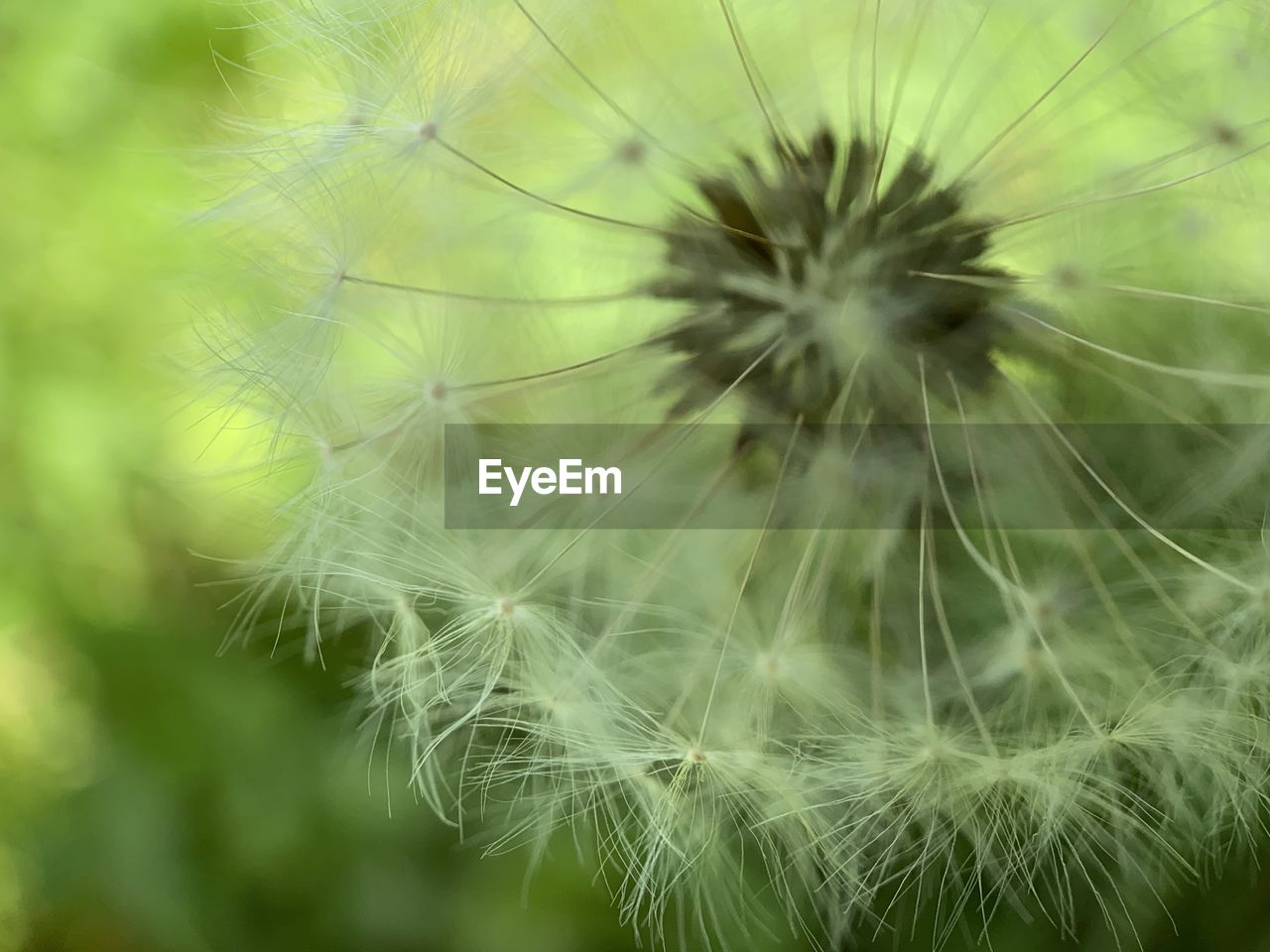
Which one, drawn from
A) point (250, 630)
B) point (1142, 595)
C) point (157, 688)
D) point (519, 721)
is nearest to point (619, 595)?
point (519, 721)

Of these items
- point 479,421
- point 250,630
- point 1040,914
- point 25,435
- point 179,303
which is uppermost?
point 179,303

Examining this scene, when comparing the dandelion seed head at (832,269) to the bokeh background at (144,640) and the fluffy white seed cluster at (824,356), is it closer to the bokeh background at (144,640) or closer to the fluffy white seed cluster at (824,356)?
the fluffy white seed cluster at (824,356)

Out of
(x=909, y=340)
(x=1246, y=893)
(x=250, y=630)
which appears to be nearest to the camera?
(x=909, y=340)

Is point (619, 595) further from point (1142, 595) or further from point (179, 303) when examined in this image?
point (179, 303)

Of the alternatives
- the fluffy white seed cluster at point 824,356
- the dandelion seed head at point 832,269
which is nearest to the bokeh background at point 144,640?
the fluffy white seed cluster at point 824,356

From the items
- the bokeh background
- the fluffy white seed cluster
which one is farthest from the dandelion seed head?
the bokeh background

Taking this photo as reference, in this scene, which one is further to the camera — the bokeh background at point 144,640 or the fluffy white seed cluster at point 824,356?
the bokeh background at point 144,640

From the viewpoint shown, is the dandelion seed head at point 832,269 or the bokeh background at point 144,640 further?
the bokeh background at point 144,640
